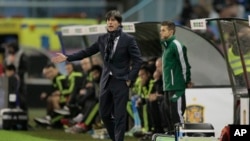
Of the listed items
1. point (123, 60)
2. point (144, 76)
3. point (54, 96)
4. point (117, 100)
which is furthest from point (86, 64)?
point (117, 100)

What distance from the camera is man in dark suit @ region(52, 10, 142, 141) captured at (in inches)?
659

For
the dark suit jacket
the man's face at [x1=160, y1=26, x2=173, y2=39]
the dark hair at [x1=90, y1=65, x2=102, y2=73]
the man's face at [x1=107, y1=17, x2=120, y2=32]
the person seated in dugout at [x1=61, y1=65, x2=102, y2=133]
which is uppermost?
the man's face at [x1=107, y1=17, x2=120, y2=32]

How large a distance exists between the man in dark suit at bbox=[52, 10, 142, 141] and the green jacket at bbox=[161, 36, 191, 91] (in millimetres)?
771

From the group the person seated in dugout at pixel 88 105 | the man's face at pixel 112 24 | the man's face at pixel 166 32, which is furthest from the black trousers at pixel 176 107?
the person seated in dugout at pixel 88 105

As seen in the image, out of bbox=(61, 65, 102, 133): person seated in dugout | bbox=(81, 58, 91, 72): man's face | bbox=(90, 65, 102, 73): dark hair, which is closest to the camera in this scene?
bbox=(90, 65, 102, 73): dark hair

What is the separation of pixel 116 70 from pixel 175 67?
1.20 metres

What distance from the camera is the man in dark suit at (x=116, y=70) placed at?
55.0ft

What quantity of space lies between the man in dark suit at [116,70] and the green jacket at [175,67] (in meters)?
0.77

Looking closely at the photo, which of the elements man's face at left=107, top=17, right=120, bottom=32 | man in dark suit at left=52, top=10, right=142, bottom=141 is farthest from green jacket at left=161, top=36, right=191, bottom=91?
man's face at left=107, top=17, right=120, bottom=32

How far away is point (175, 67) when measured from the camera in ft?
57.5

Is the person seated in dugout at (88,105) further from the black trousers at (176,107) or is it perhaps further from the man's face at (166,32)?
the man's face at (166,32)

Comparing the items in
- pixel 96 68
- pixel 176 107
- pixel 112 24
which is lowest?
pixel 176 107

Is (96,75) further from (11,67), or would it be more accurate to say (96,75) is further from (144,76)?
(11,67)

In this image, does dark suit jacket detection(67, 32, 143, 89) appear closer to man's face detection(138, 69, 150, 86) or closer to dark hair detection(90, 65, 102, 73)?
man's face detection(138, 69, 150, 86)
